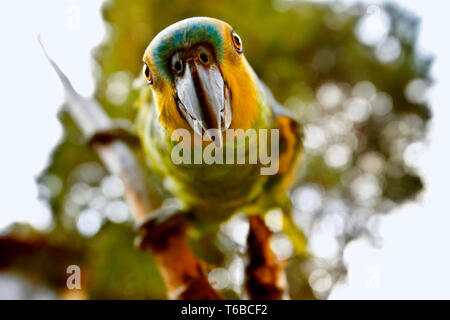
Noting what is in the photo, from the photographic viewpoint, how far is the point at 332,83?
4.05m

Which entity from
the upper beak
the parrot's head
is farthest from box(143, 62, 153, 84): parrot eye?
the upper beak

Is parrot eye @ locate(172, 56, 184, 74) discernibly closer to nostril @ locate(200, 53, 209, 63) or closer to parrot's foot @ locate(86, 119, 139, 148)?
nostril @ locate(200, 53, 209, 63)

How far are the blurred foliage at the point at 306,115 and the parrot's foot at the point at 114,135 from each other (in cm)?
72

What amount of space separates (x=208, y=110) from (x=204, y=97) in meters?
0.04

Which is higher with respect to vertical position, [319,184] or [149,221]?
[319,184]

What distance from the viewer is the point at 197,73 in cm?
102

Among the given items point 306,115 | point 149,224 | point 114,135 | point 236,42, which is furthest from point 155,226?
point 306,115

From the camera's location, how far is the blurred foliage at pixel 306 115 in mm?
2746

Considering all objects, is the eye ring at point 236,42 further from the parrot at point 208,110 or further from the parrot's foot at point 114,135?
the parrot's foot at point 114,135

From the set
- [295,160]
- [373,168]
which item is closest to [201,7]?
[295,160]

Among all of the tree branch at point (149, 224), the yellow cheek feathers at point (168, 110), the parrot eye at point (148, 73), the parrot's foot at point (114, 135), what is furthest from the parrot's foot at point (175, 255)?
the parrot eye at point (148, 73)

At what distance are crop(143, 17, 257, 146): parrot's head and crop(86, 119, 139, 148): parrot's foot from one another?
0.72 m
